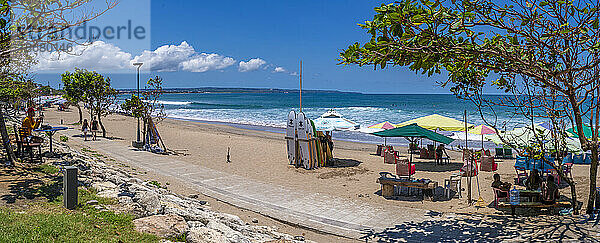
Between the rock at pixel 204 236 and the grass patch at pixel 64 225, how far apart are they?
50cm

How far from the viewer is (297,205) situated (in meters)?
10.3

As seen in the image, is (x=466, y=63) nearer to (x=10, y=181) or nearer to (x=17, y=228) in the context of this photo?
(x=17, y=228)

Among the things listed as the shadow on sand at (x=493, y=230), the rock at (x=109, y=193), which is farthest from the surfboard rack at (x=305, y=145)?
the rock at (x=109, y=193)

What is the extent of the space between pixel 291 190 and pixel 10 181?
22.1ft

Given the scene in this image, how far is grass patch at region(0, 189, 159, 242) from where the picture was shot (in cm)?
518

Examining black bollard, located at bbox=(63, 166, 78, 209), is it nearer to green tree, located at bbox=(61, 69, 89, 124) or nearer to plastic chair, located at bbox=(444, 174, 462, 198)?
plastic chair, located at bbox=(444, 174, 462, 198)

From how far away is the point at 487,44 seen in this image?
6.76m

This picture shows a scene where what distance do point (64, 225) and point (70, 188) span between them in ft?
3.76

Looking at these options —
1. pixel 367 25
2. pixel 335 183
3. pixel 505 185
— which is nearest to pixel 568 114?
pixel 505 185

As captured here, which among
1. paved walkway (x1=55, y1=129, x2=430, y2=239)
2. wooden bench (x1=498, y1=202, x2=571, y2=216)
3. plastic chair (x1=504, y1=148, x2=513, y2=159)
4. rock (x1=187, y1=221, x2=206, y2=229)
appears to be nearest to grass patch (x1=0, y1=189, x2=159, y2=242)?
rock (x1=187, y1=221, x2=206, y2=229)

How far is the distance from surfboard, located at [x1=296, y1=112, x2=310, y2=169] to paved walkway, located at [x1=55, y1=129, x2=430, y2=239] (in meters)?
2.92

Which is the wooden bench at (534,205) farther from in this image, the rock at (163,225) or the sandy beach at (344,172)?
the rock at (163,225)

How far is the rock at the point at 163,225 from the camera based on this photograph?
6094 millimetres

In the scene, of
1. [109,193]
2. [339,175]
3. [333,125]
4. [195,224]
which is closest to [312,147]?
[339,175]
